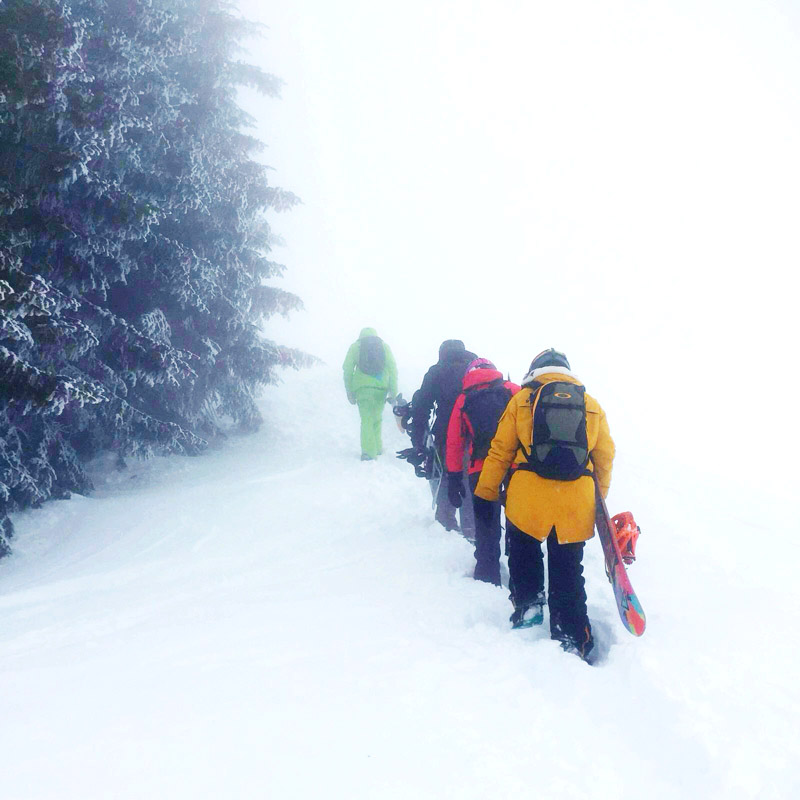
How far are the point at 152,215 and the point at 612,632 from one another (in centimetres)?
710

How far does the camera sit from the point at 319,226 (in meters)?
119

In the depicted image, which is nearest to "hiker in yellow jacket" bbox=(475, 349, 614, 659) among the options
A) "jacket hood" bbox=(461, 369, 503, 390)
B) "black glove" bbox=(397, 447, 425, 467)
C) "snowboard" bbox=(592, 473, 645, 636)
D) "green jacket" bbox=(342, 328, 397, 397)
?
"snowboard" bbox=(592, 473, 645, 636)

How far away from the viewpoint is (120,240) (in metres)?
8.10

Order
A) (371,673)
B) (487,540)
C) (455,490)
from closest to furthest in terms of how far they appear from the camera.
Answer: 1. (371,673)
2. (487,540)
3. (455,490)

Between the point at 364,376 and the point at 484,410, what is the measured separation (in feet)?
17.2

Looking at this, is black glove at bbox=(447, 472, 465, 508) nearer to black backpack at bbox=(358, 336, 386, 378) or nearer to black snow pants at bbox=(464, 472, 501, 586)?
black snow pants at bbox=(464, 472, 501, 586)

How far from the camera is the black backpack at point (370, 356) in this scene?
426 inches

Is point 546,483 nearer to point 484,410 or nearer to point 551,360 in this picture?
point 551,360

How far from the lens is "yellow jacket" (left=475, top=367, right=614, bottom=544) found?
4.30 m

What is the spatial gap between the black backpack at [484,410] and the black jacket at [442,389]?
2.54 feet

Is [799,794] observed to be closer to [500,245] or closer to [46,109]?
[46,109]

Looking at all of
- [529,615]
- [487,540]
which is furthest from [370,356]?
[529,615]

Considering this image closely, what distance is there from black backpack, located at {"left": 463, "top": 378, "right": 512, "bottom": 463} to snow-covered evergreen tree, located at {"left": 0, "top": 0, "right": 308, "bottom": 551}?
393cm

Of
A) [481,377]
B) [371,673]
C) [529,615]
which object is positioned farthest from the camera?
[481,377]
